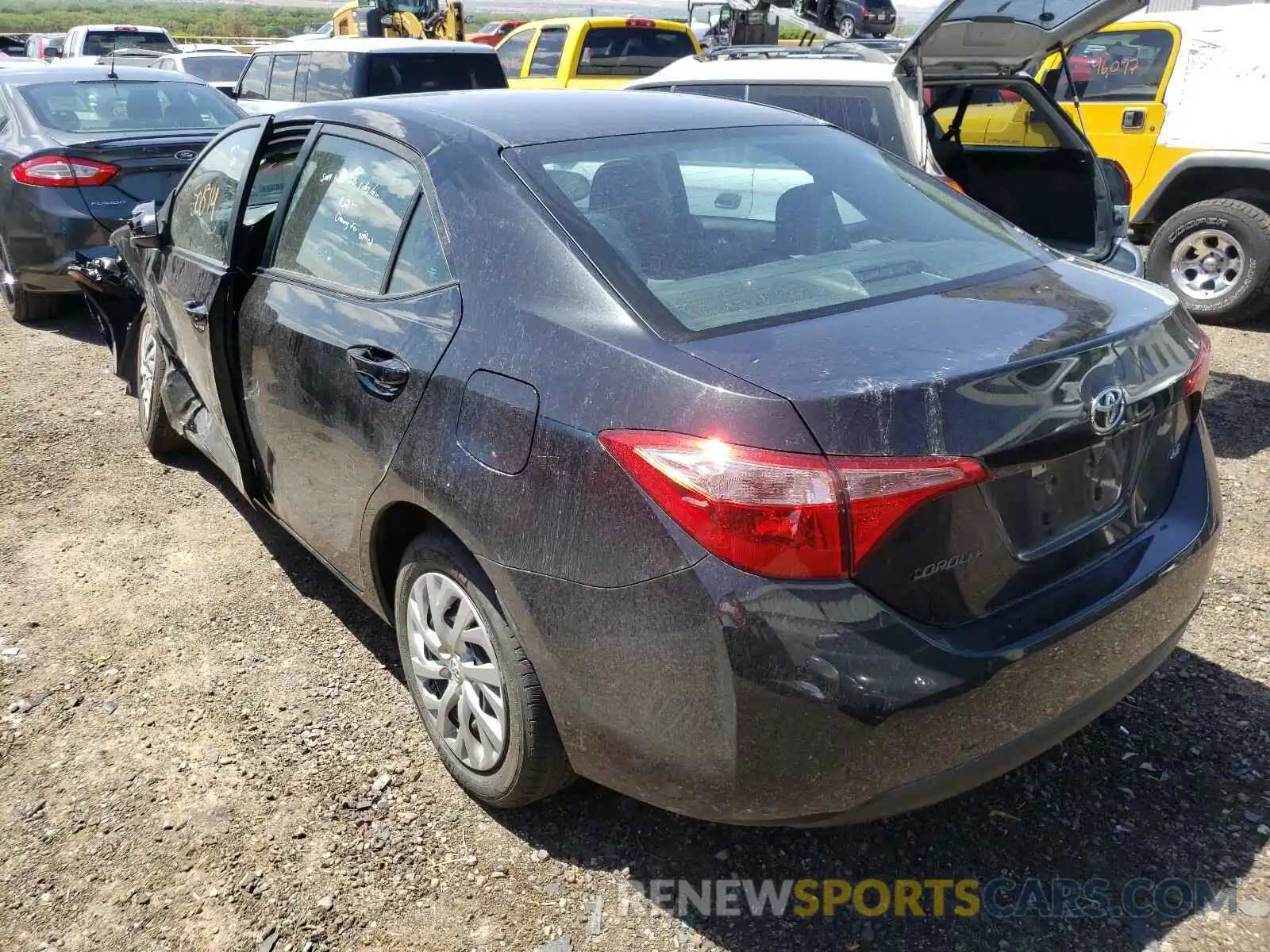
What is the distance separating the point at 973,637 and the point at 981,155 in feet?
15.8

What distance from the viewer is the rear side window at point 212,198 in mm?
3617

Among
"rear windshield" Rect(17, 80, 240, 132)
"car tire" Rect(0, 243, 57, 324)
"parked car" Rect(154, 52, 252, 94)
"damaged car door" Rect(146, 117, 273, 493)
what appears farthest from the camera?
"parked car" Rect(154, 52, 252, 94)

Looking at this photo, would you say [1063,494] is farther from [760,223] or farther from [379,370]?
[379,370]

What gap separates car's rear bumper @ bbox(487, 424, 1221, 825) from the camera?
71.4 inches

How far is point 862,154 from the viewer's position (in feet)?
10.2

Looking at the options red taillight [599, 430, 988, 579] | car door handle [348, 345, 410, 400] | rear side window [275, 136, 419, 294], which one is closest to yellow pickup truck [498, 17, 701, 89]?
rear side window [275, 136, 419, 294]

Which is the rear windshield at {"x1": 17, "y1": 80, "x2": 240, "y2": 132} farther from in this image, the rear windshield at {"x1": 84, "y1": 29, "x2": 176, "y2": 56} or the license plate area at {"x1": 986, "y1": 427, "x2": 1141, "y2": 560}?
the rear windshield at {"x1": 84, "y1": 29, "x2": 176, "y2": 56}

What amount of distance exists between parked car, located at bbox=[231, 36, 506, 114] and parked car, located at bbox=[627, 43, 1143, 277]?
13.9 ft

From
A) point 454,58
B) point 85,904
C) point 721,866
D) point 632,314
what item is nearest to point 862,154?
point 632,314

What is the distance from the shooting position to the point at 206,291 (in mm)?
3475

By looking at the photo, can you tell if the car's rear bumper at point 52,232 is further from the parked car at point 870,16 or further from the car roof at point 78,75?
the parked car at point 870,16

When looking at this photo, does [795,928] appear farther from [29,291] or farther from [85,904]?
[29,291]

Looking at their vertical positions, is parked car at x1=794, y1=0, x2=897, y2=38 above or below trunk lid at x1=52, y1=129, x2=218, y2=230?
above

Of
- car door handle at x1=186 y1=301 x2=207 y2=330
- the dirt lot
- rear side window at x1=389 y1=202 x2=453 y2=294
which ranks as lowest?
the dirt lot
